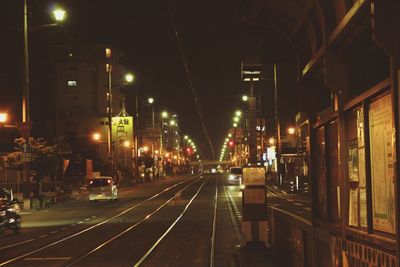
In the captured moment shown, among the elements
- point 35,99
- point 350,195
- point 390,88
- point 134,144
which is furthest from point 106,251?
point 35,99

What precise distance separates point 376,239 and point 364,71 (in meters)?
1.53

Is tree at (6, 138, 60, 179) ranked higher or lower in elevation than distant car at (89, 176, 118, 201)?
higher

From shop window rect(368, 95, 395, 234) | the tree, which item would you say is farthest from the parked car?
the tree

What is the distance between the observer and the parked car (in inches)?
960

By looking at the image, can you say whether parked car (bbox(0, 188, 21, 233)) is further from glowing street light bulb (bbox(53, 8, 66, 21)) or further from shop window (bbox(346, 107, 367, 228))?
shop window (bbox(346, 107, 367, 228))

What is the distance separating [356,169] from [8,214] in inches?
824

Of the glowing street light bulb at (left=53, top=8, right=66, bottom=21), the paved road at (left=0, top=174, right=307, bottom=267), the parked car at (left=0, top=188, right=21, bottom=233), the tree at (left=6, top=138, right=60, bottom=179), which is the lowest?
the paved road at (left=0, top=174, right=307, bottom=267)

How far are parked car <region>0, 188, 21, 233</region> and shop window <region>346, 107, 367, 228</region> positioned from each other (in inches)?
792

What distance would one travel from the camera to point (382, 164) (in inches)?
195

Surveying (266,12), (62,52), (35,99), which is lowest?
(266,12)

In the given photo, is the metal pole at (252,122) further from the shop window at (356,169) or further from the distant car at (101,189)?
the distant car at (101,189)

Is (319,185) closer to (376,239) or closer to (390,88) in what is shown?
(376,239)

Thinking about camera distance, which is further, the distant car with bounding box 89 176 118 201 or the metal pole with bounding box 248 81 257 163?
the distant car with bounding box 89 176 118 201

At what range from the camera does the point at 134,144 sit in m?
85.0
